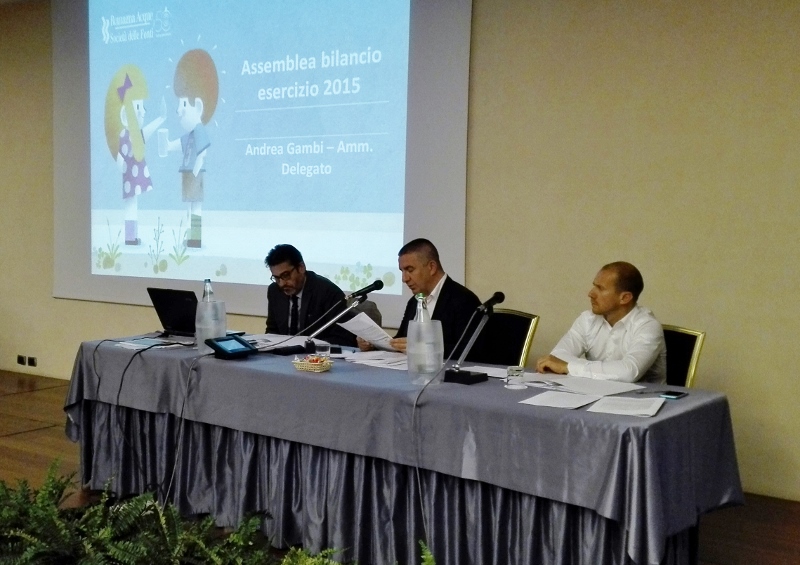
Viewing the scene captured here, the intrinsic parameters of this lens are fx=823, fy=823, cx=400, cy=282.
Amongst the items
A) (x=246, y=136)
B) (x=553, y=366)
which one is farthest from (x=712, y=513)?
(x=246, y=136)

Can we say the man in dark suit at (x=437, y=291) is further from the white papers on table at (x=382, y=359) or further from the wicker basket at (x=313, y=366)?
the wicker basket at (x=313, y=366)

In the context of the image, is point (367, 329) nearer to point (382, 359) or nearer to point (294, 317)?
point (382, 359)

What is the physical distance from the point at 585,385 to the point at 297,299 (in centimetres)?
183

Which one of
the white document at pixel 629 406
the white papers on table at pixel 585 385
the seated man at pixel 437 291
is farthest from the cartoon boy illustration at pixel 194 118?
the white document at pixel 629 406

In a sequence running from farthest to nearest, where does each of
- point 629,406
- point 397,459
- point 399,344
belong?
point 399,344
point 397,459
point 629,406

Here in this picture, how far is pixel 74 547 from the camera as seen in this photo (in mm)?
2178

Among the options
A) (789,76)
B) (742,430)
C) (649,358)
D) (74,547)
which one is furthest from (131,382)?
(789,76)

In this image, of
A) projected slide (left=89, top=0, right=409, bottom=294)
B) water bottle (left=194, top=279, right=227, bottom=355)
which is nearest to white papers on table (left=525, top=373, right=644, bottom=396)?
water bottle (left=194, top=279, right=227, bottom=355)

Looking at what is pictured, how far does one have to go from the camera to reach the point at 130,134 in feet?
19.0

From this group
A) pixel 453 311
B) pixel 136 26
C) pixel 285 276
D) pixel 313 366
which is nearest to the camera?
pixel 313 366

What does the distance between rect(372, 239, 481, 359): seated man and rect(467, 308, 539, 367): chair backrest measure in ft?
0.42

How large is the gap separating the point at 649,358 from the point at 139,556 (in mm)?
1760

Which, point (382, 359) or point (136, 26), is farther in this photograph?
point (136, 26)

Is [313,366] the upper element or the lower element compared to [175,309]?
lower
